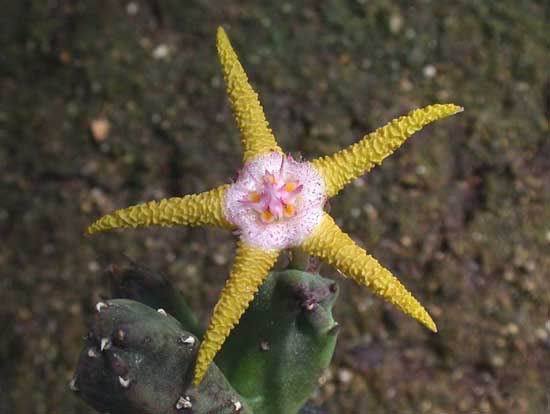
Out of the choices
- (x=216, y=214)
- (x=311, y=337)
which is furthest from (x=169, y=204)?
(x=311, y=337)

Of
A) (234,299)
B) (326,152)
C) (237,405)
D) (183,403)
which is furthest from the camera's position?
(326,152)

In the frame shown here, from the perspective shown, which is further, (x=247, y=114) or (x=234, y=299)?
(x=247, y=114)

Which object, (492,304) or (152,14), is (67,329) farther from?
(492,304)

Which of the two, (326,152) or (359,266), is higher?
(359,266)

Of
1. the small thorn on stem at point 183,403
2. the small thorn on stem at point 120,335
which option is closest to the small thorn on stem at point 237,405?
the small thorn on stem at point 183,403

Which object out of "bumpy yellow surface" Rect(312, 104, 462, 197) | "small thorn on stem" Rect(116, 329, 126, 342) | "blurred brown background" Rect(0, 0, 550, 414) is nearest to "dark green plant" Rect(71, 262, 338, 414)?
"small thorn on stem" Rect(116, 329, 126, 342)

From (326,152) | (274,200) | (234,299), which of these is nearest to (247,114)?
(274,200)

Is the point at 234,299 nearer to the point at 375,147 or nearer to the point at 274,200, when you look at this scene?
the point at 274,200

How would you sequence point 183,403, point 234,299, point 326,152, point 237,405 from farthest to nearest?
point 326,152 → point 237,405 → point 183,403 → point 234,299
